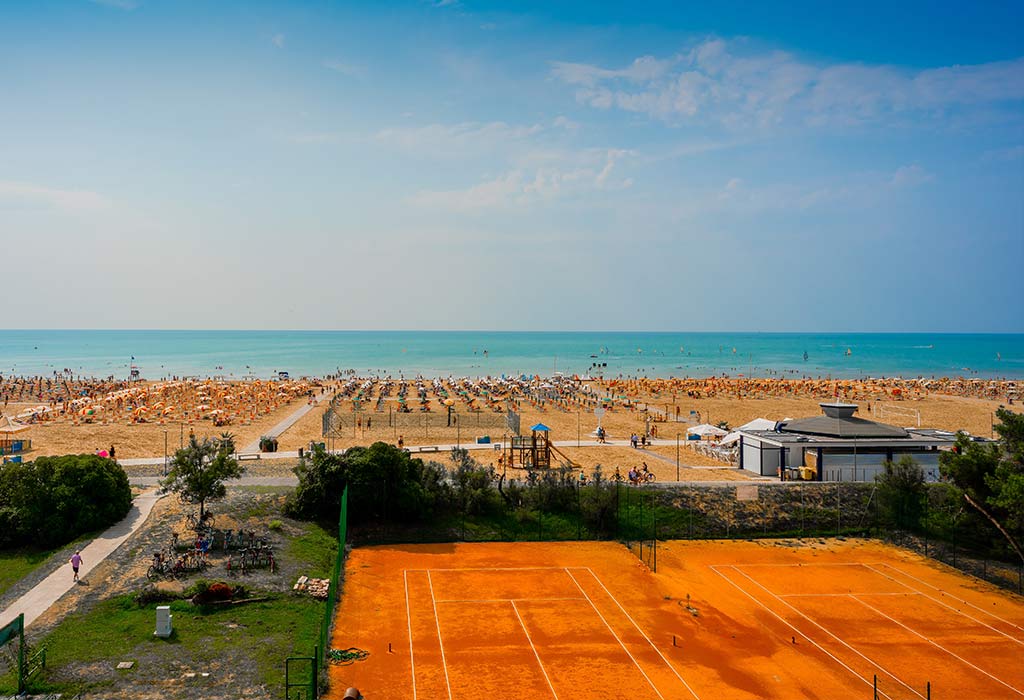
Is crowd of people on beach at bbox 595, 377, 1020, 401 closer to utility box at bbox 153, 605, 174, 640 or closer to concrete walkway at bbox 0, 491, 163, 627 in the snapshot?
concrete walkway at bbox 0, 491, 163, 627

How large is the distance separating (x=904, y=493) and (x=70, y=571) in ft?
123

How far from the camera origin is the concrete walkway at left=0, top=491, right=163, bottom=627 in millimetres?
21953

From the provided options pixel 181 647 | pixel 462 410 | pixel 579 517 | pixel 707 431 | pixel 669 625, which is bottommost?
pixel 669 625

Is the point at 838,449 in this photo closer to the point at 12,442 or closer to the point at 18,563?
the point at 18,563

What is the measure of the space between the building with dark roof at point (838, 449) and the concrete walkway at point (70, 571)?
1356 inches

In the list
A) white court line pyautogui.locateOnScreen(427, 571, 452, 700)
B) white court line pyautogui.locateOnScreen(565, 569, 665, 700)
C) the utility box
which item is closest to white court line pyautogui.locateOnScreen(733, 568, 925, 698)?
white court line pyautogui.locateOnScreen(565, 569, 665, 700)

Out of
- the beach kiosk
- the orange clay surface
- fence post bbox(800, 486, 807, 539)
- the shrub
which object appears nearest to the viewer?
the orange clay surface

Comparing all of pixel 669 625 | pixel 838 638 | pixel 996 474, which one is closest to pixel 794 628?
pixel 838 638

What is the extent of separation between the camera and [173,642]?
2055cm

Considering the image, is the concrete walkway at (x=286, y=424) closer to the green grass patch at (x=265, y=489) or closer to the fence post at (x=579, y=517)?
the green grass patch at (x=265, y=489)

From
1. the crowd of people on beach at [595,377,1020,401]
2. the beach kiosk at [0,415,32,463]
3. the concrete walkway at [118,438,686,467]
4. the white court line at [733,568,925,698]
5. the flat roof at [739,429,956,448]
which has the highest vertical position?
the crowd of people on beach at [595,377,1020,401]

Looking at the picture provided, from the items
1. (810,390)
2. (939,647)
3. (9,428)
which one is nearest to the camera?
(939,647)

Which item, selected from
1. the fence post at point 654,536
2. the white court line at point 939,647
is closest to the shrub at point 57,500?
the fence post at point 654,536

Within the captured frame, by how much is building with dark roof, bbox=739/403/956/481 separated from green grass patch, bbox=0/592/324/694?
29.7 meters
